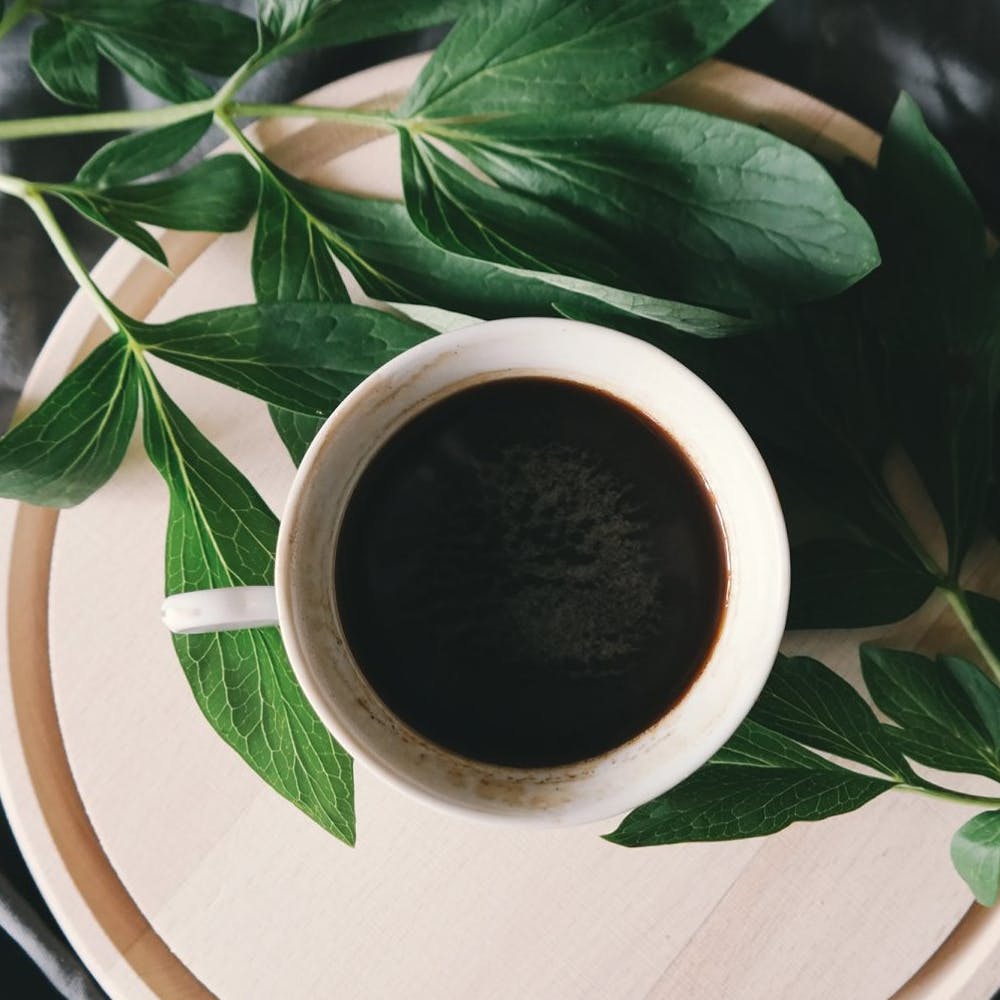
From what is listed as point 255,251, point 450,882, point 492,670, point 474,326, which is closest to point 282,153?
point 255,251

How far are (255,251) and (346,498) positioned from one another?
0.16m

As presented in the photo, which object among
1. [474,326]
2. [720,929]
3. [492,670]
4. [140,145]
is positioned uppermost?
[140,145]

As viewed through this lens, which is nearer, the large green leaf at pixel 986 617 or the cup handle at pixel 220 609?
the cup handle at pixel 220 609

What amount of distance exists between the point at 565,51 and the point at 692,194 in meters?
0.10

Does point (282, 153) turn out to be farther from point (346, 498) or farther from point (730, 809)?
point (730, 809)

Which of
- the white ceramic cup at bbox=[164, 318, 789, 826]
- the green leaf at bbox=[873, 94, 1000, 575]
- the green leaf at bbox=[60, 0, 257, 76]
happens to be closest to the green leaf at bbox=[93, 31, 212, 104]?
the green leaf at bbox=[60, 0, 257, 76]

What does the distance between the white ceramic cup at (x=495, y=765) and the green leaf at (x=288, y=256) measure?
11 cm

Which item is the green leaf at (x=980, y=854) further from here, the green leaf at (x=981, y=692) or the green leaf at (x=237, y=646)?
the green leaf at (x=237, y=646)

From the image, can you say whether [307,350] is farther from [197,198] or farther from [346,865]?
[346,865]

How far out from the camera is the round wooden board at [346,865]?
567 mm

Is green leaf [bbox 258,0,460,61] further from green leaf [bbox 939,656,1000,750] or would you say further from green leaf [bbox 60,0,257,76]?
green leaf [bbox 939,656,1000,750]

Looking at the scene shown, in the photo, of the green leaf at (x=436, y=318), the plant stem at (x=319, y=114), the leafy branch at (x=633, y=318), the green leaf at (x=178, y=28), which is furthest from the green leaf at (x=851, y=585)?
the green leaf at (x=178, y=28)

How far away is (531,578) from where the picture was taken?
21.4 inches

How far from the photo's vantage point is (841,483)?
0.56m
